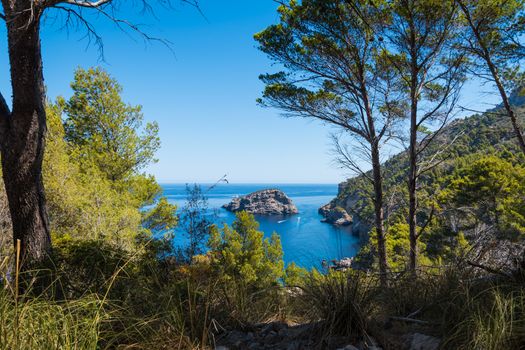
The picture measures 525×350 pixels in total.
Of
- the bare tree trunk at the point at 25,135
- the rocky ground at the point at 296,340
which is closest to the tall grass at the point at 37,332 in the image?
the rocky ground at the point at 296,340

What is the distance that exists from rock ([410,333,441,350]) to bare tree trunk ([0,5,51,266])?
286cm

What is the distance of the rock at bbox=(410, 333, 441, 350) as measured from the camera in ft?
5.14

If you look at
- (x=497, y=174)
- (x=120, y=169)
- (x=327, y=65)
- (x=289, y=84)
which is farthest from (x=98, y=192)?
(x=497, y=174)

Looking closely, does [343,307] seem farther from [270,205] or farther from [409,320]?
[270,205]

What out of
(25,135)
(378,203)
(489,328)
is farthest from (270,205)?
(489,328)

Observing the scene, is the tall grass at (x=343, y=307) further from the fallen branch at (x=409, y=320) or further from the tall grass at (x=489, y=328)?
the tall grass at (x=489, y=328)

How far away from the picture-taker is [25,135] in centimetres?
264

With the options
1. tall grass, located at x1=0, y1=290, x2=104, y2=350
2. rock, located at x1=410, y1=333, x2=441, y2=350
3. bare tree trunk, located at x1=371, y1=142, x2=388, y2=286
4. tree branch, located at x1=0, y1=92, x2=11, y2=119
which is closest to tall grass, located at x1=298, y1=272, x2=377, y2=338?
rock, located at x1=410, y1=333, x2=441, y2=350

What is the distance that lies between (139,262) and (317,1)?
17.0 feet

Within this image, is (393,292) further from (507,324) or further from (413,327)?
(507,324)

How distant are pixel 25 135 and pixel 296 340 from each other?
271 centimetres

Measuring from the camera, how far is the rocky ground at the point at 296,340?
1678 millimetres

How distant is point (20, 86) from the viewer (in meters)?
2.59

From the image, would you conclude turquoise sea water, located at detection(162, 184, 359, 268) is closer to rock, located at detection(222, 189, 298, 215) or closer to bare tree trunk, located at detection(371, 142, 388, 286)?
bare tree trunk, located at detection(371, 142, 388, 286)
